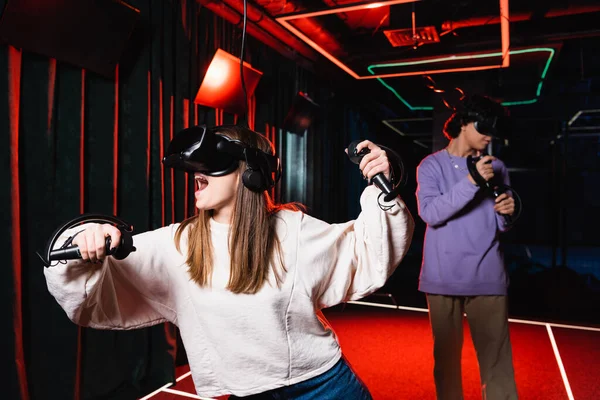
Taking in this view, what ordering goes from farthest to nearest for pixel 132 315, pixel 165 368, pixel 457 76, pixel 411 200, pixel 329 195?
1. pixel 411 200
2. pixel 329 195
3. pixel 457 76
4. pixel 165 368
5. pixel 132 315

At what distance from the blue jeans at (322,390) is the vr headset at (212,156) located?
18.8 inches

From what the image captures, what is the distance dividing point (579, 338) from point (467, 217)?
292 centimetres

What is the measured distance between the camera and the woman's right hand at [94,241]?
0.90 metres

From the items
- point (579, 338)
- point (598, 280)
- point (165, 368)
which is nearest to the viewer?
point (165, 368)

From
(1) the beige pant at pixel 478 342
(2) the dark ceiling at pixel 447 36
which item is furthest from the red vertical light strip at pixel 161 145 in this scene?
(1) the beige pant at pixel 478 342

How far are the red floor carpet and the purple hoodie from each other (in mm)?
1134

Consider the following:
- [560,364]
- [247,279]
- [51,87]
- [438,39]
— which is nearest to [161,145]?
[51,87]

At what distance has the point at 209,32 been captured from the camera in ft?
12.6

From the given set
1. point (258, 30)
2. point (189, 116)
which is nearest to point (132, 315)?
point (189, 116)

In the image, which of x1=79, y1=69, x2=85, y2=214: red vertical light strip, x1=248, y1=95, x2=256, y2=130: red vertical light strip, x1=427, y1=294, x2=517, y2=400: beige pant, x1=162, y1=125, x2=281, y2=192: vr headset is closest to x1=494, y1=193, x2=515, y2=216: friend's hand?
x1=427, y1=294, x2=517, y2=400: beige pant

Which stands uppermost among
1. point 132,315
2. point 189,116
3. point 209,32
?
point 209,32

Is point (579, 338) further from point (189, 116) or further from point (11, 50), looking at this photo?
point (11, 50)

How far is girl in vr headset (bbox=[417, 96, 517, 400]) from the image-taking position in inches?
81.8

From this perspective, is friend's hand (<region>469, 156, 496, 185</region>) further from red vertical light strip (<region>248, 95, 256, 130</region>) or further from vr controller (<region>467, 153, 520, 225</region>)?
red vertical light strip (<region>248, 95, 256, 130</region>)
